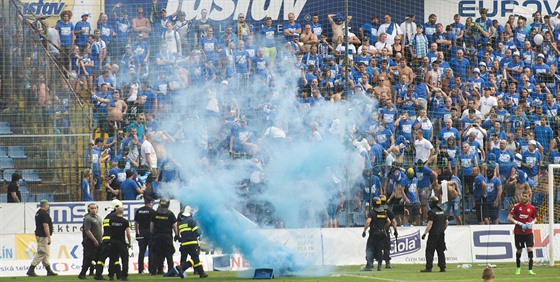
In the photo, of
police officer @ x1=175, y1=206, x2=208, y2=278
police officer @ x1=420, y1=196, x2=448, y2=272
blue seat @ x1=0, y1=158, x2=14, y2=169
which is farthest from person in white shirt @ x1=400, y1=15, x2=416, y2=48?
police officer @ x1=175, y1=206, x2=208, y2=278

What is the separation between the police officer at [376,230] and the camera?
978 inches

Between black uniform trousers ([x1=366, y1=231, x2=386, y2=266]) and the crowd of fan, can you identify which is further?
the crowd of fan

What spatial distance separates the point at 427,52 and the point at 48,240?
13781 millimetres

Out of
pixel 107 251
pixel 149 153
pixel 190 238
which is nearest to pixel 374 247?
pixel 190 238

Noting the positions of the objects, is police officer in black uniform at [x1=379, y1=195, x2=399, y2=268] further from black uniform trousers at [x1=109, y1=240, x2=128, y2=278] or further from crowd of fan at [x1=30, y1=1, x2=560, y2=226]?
black uniform trousers at [x1=109, y1=240, x2=128, y2=278]

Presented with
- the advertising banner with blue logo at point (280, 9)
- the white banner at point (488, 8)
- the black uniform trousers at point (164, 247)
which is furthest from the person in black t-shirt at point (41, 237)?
the white banner at point (488, 8)

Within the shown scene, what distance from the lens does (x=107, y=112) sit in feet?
91.8

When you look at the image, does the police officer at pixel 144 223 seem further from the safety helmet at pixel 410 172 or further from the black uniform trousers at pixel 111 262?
the safety helmet at pixel 410 172

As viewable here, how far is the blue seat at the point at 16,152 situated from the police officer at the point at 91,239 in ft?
17.0

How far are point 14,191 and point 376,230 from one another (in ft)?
29.3

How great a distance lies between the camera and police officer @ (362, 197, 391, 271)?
2484cm

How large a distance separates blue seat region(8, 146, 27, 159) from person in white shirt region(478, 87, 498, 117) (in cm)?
1285

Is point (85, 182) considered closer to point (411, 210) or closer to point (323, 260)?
point (323, 260)

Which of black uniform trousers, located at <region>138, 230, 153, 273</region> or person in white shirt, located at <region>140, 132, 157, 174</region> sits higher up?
person in white shirt, located at <region>140, 132, 157, 174</region>
